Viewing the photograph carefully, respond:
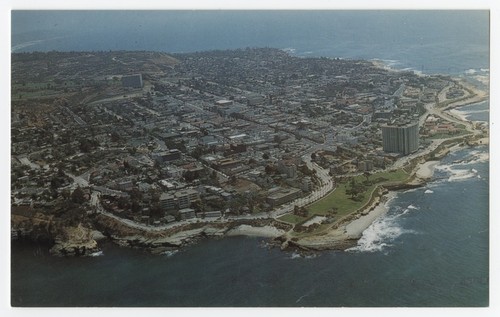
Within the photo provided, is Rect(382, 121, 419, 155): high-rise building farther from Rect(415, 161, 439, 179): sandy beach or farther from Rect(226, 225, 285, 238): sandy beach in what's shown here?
Rect(226, 225, 285, 238): sandy beach

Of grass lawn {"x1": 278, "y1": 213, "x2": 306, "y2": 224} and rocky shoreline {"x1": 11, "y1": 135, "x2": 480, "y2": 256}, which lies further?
grass lawn {"x1": 278, "y1": 213, "x2": 306, "y2": 224}

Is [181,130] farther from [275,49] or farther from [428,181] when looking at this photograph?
[428,181]

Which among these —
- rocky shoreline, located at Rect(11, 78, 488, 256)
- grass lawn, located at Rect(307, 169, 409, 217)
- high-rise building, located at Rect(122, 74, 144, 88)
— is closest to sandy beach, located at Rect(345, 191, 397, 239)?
rocky shoreline, located at Rect(11, 78, 488, 256)

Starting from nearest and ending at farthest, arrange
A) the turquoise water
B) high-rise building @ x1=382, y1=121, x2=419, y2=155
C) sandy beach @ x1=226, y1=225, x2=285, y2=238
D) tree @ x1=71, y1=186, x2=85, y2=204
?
the turquoise water < sandy beach @ x1=226, y1=225, x2=285, y2=238 < tree @ x1=71, y1=186, x2=85, y2=204 < high-rise building @ x1=382, y1=121, x2=419, y2=155

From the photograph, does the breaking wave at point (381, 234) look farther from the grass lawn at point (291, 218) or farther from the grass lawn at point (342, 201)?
the grass lawn at point (291, 218)

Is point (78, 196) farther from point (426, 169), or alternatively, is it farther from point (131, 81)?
point (426, 169)

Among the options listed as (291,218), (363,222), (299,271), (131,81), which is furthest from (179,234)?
(131,81)

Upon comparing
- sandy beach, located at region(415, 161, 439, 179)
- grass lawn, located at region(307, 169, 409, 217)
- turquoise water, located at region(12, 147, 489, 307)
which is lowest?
turquoise water, located at region(12, 147, 489, 307)
